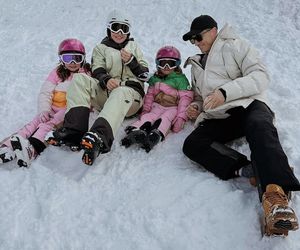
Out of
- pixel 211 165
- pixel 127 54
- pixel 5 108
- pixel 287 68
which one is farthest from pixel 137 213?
pixel 287 68

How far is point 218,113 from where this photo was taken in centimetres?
410

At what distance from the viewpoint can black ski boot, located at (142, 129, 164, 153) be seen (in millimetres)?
4250

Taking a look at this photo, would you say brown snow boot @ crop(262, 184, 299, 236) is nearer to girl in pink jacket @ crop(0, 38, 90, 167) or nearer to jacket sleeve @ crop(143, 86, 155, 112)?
jacket sleeve @ crop(143, 86, 155, 112)

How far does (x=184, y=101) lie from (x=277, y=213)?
7.54 feet

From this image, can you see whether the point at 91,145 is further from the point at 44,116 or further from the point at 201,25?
the point at 201,25

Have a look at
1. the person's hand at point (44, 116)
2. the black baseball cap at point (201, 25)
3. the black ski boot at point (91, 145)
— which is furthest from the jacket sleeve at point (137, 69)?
the black ski boot at point (91, 145)

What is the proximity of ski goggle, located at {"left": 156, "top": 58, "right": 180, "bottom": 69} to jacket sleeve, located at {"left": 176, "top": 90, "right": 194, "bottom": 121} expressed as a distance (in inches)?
14.4

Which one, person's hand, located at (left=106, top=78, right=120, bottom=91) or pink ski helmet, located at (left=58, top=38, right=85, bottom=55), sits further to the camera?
pink ski helmet, located at (left=58, top=38, right=85, bottom=55)

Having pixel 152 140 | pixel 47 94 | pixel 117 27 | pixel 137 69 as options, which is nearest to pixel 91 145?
pixel 152 140

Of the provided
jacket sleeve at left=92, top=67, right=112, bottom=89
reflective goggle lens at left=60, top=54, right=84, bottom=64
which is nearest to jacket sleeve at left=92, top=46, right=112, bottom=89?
jacket sleeve at left=92, top=67, right=112, bottom=89

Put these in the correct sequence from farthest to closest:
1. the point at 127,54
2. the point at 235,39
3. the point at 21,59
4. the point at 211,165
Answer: the point at 21,59, the point at 127,54, the point at 235,39, the point at 211,165

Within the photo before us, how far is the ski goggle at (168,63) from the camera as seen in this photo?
494 cm

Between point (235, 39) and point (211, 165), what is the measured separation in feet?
4.92

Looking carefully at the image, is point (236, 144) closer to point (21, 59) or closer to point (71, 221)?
point (71, 221)
